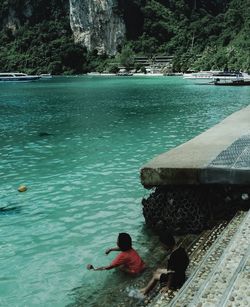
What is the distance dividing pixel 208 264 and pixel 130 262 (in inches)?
67.3

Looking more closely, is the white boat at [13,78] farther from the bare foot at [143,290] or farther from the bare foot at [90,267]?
the bare foot at [143,290]

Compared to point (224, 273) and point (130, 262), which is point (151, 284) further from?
point (224, 273)

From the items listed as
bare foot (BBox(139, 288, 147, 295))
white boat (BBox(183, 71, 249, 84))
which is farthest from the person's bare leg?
white boat (BBox(183, 71, 249, 84))

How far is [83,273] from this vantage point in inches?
422

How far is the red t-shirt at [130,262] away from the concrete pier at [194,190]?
2305mm

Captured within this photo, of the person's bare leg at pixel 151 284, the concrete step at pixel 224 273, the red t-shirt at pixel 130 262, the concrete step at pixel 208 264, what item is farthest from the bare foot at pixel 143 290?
the concrete step at pixel 224 273

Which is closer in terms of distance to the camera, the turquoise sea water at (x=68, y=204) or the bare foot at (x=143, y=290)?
the bare foot at (x=143, y=290)

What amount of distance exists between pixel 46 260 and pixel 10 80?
13373 cm

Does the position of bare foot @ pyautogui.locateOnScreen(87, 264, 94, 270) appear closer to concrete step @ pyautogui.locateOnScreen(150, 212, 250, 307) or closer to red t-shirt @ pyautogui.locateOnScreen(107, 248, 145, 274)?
red t-shirt @ pyautogui.locateOnScreen(107, 248, 145, 274)

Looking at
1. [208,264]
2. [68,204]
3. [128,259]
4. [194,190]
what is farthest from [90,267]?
[68,204]

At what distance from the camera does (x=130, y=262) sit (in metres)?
10.1

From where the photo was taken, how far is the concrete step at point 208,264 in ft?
26.0

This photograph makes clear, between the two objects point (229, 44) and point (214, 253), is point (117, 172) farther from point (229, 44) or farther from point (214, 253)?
point (229, 44)

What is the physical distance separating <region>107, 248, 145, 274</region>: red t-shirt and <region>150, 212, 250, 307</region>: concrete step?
113 centimetres
